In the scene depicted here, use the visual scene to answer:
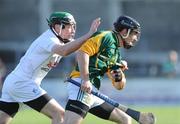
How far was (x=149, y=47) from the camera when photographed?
33.6m

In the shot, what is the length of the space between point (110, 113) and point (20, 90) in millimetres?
1345

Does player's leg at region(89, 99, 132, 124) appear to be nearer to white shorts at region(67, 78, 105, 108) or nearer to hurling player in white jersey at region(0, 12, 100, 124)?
white shorts at region(67, 78, 105, 108)

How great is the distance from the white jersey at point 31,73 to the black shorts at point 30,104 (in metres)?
0.06

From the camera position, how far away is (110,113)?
469 inches

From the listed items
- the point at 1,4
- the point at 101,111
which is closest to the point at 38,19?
the point at 1,4

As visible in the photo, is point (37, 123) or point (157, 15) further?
point (157, 15)

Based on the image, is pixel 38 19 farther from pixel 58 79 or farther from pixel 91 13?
pixel 58 79

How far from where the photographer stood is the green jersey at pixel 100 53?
11.2 metres

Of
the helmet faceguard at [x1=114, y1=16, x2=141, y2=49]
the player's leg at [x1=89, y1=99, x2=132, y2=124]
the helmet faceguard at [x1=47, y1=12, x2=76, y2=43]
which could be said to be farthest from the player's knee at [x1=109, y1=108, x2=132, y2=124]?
the helmet faceguard at [x1=47, y1=12, x2=76, y2=43]

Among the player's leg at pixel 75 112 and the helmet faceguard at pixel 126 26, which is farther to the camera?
the helmet faceguard at pixel 126 26

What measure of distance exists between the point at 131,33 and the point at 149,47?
22.0 m

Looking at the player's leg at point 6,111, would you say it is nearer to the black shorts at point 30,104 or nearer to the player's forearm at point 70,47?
the black shorts at point 30,104

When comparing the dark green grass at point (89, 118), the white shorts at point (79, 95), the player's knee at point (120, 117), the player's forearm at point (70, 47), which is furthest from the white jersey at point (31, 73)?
the dark green grass at point (89, 118)

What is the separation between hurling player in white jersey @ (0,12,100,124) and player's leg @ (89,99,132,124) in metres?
0.52
